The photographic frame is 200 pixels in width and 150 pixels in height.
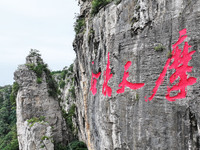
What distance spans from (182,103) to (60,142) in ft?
28.8

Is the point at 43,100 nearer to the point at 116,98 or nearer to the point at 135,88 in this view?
the point at 116,98

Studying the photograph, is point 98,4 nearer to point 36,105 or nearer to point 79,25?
point 79,25

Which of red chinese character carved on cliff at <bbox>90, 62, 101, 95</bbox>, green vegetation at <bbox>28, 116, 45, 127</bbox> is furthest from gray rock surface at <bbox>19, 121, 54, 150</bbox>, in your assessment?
red chinese character carved on cliff at <bbox>90, 62, 101, 95</bbox>

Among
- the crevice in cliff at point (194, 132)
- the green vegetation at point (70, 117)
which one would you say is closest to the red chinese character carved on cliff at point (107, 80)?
the crevice in cliff at point (194, 132)

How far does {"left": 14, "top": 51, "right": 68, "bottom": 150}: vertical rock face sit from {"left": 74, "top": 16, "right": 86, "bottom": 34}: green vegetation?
4020mm

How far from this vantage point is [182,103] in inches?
147

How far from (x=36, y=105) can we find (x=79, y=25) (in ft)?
18.9

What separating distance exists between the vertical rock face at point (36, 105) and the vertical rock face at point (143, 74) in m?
4.58

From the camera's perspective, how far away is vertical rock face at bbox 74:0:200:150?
365cm

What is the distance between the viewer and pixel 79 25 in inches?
340

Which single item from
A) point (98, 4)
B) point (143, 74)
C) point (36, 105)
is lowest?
point (36, 105)

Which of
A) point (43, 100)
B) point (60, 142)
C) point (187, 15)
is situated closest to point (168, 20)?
point (187, 15)

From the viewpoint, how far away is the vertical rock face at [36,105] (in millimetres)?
9234

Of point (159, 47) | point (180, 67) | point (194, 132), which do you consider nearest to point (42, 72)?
point (159, 47)
